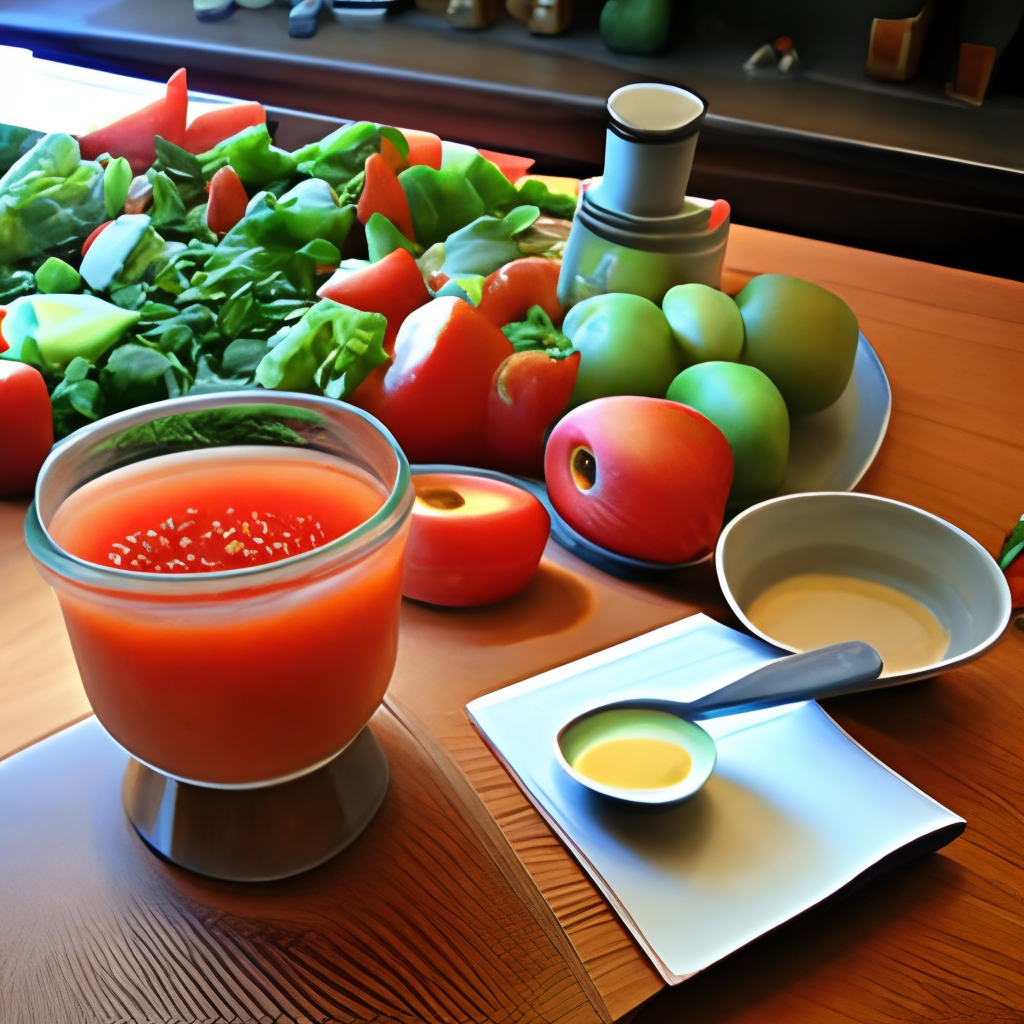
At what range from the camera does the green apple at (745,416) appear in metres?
0.61

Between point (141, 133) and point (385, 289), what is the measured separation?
1.28 feet

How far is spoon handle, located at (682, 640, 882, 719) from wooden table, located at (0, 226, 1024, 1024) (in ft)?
0.20

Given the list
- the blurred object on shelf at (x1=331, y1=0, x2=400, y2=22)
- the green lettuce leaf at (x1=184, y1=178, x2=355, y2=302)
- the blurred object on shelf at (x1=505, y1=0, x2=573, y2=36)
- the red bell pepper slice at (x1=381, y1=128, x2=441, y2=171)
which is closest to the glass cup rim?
the green lettuce leaf at (x1=184, y1=178, x2=355, y2=302)

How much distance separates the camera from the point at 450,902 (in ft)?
1.16

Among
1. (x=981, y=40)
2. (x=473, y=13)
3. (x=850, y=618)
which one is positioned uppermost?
(x=981, y=40)

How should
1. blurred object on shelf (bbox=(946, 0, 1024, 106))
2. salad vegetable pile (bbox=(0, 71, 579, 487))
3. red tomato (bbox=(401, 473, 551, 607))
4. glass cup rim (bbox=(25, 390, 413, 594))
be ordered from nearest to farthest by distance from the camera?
glass cup rim (bbox=(25, 390, 413, 594)) < red tomato (bbox=(401, 473, 551, 607)) < salad vegetable pile (bbox=(0, 71, 579, 487)) < blurred object on shelf (bbox=(946, 0, 1024, 106))

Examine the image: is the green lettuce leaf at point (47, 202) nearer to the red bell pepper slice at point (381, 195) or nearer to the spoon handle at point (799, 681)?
the red bell pepper slice at point (381, 195)

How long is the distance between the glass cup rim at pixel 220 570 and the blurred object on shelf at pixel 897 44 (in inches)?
71.1

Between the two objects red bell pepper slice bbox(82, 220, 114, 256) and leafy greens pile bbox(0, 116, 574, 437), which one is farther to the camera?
red bell pepper slice bbox(82, 220, 114, 256)

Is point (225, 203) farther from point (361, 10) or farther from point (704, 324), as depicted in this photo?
point (361, 10)

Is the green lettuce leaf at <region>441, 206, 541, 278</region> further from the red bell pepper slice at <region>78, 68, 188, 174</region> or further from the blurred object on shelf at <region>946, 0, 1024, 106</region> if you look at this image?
the blurred object on shelf at <region>946, 0, 1024, 106</region>

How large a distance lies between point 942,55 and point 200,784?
6.44ft

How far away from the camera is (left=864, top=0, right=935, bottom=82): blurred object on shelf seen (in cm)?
177

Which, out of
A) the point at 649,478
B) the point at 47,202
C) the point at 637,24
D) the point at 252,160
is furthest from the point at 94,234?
the point at 637,24
